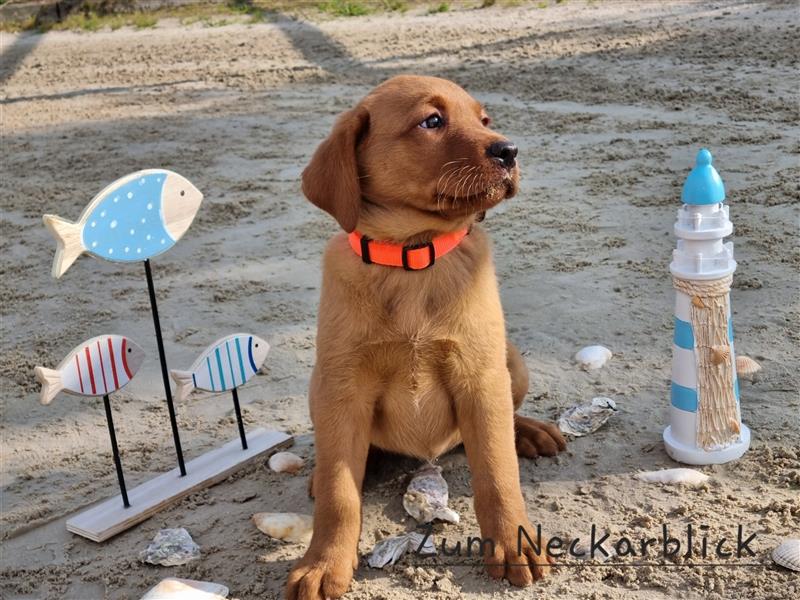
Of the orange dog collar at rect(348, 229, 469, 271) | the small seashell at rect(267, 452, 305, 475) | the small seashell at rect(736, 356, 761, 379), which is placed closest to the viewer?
the orange dog collar at rect(348, 229, 469, 271)

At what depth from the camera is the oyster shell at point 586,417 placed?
3512 millimetres

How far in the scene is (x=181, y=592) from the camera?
263cm

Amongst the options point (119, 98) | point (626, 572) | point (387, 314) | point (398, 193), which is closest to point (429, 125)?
point (398, 193)

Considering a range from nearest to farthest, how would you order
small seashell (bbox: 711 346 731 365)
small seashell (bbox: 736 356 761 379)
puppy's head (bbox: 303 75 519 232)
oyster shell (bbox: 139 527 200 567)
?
puppy's head (bbox: 303 75 519 232) → oyster shell (bbox: 139 527 200 567) → small seashell (bbox: 711 346 731 365) → small seashell (bbox: 736 356 761 379)

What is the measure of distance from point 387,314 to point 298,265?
2.82 m

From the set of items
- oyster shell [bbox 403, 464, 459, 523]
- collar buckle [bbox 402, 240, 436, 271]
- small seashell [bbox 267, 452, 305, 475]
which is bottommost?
small seashell [bbox 267, 452, 305, 475]

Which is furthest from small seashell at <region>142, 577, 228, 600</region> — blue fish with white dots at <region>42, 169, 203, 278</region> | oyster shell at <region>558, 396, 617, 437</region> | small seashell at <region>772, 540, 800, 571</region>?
small seashell at <region>772, 540, 800, 571</region>

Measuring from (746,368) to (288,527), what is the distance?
1972 mm

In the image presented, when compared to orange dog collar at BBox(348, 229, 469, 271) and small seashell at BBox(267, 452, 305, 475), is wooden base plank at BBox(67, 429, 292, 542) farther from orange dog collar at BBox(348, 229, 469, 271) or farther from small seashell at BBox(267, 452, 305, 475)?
orange dog collar at BBox(348, 229, 469, 271)

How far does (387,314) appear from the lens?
267cm

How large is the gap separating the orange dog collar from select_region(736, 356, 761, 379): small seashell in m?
1.68

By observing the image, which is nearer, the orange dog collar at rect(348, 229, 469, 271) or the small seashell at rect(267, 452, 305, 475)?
the orange dog collar at rect(348, 229, 469, 271)

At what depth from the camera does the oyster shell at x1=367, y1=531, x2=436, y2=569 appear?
283 cm

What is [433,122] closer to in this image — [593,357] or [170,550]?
[170,550]
